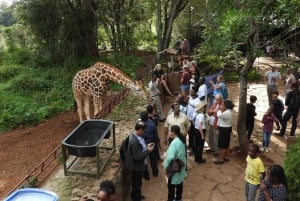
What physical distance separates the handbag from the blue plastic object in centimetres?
187

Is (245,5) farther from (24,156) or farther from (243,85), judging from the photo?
(24,156)

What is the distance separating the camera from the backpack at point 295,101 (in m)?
9.11

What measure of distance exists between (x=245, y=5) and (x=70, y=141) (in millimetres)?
4318

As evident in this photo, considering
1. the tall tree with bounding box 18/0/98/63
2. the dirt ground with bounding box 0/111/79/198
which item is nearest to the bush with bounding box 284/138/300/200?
the dirt ground with bounding box 0/111/79/198

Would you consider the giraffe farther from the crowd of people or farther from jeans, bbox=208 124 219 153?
jeans, bbox=208 124 219 153

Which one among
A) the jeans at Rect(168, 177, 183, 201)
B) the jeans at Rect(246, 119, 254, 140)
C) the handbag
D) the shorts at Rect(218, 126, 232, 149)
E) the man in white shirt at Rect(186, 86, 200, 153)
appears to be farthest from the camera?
the jeans at Rect(246, 119, 254, 140)

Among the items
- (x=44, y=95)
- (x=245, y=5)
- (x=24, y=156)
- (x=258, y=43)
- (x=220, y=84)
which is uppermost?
(x=245, y=5)

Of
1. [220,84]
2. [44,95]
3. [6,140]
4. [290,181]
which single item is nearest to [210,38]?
[220,84]

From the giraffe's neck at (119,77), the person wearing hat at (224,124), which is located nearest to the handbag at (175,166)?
the person wearing hat at (224,124)

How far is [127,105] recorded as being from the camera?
10.7 meters

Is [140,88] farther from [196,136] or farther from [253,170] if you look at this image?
[253,170]

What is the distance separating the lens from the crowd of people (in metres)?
5.54

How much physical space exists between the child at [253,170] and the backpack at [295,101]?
423 cm

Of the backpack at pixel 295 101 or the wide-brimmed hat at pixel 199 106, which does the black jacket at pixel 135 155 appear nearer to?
the wide-brimmed hat at pixel 199 106
